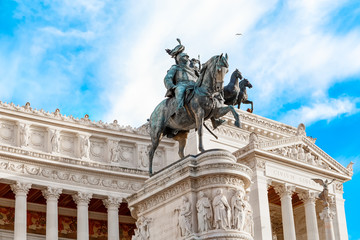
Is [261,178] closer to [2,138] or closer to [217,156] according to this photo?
[2,138]

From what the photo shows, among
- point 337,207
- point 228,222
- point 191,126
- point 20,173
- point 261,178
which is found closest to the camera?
point 228,222

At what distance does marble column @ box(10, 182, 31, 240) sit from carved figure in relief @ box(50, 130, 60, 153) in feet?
9.01

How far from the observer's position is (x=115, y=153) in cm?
4181

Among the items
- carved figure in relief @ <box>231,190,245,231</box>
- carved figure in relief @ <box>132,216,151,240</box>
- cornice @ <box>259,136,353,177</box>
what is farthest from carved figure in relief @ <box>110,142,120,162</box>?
carved figure in relief @ <box>231,190,245,231</box>

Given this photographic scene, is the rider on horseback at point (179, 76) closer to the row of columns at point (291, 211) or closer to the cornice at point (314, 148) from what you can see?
the row of columns at point (291, 211)

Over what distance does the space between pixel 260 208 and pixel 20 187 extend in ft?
41.8

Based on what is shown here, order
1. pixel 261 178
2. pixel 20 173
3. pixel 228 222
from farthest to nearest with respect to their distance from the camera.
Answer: pixel 261 178, pixel 20 173, pixel 228 222

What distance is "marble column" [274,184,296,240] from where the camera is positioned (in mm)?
41188

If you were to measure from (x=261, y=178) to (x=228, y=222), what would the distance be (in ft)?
77.2

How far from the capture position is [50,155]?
128 feet

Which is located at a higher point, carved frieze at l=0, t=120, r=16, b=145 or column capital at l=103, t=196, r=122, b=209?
carved frieze at l=0, t=120, r=16, b=145

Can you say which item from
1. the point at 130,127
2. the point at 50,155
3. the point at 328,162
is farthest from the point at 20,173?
the point at 328,162

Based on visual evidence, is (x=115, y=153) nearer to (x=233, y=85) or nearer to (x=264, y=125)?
(x=233, y=85)

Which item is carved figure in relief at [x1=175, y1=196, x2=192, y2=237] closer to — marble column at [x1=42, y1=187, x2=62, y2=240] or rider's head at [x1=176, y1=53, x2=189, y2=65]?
rider's head at [x1=176, y1=53, x2=189, y2=65]
